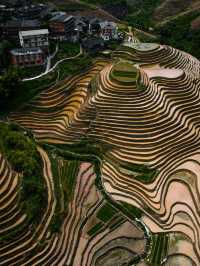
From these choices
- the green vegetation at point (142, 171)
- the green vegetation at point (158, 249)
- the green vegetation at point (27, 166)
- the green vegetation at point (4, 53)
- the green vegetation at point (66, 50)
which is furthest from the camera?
the green vegetation at point (66, 50)

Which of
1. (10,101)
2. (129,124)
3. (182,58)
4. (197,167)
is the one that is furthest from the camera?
(182,58)

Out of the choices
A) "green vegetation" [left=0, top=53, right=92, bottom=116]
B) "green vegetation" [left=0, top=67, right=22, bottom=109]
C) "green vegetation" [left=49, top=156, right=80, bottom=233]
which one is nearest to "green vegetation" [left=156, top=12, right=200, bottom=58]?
"green vegetation" [left=0, top=53, right=92, bottom=116]

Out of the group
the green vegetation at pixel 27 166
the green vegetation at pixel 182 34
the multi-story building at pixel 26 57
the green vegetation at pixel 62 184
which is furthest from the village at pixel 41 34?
the green vegetation at pixel 62 184

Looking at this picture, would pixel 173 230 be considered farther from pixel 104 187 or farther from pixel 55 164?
pixel 55 164

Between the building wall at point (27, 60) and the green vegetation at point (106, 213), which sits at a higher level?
the building wall at point (27, 60)

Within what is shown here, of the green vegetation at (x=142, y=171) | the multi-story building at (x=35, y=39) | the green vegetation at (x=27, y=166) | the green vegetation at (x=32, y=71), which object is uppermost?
the multi-story building at (x=35, y=39)

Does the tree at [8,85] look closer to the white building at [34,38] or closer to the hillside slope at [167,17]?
the white building at [34,38]

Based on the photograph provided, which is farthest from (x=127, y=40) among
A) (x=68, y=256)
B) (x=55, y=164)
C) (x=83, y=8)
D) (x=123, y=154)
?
(x=68, y=256)
